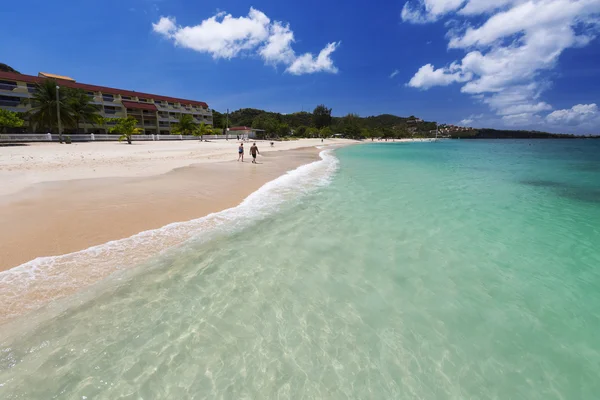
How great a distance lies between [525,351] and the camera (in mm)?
3854

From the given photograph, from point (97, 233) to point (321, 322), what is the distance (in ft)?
19.7

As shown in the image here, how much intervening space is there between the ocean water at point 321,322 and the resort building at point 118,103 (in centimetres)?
5727

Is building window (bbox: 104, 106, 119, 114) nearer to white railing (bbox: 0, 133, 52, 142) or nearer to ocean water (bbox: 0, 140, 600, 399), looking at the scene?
white railing (bbox: 0, 133, 52, 142)

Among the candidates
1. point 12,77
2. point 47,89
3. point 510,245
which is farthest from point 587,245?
point 12,77

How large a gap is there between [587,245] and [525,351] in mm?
6398

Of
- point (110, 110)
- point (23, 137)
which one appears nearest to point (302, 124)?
point (110, 110)

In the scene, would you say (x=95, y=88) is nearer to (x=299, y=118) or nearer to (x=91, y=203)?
(x=91, y=203)

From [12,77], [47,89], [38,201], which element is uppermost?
[12,77]

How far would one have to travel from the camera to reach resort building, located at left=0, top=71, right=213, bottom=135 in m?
49.4

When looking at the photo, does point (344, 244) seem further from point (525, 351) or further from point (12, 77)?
point (12, 77)

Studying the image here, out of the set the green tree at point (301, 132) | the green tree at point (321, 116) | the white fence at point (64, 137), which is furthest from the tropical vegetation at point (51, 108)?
the green tree at point (321, 116)

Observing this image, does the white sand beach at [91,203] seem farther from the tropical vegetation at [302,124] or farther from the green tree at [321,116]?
the green tree at [321,116]

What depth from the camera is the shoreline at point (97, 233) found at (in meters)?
4.59

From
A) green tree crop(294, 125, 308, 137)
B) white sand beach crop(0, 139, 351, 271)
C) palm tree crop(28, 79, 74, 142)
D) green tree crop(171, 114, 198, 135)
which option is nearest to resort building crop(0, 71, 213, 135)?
palm tree crop(28, 79, 74, 142)
